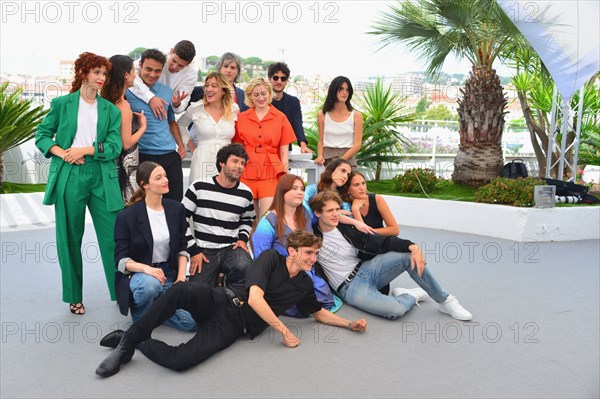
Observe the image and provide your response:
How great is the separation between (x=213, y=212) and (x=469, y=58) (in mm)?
5635

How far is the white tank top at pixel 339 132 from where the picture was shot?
5.78 metres

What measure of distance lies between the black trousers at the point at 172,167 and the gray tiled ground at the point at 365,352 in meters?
0.87

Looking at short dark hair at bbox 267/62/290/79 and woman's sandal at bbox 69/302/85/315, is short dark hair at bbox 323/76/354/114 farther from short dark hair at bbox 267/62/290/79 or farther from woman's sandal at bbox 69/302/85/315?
woman's sandal at bbox 69/302/85/315

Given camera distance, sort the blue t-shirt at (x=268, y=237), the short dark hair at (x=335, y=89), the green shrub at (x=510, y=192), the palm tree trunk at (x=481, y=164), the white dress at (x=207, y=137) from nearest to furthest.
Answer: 1. the blue t-shirt at (x=268, y=237)
2. the white dress at (x=207, y=137)
3. the short dark hair at (x=335, y=89)
4. the green shrub at (x=510, y=192)
5. the palm tree trunk at (x=481, y=164)

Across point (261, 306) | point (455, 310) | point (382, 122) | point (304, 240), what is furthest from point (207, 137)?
point (382, 122)

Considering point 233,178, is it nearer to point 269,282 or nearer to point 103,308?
point 269,282

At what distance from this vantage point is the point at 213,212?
12.9 ft

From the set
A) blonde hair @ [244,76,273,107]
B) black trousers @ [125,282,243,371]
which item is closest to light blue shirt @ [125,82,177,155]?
blonde hair @ [244,76,273,107]

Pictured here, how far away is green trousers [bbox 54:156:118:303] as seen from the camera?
Result: 12.4ft

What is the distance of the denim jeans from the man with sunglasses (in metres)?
1.64

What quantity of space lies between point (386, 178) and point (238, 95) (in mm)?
5035

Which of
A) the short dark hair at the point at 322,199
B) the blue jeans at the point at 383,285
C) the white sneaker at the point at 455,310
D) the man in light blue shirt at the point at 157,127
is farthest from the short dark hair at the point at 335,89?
the white sneaker at the point at 455,310

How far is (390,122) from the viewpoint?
9016mm

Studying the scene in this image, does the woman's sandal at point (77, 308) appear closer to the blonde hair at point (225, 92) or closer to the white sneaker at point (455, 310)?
the blonde hair at point (225, 92)
